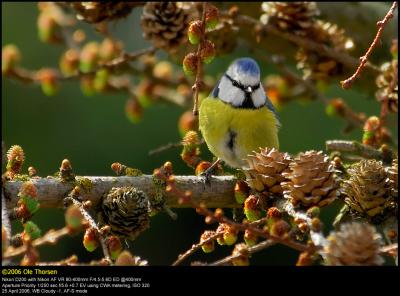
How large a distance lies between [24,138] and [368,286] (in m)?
2.84

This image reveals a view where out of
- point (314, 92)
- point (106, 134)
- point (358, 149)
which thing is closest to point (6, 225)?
point (358, 149)

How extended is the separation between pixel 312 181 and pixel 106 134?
7.76ft

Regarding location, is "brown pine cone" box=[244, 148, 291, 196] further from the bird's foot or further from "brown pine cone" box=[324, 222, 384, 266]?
"brown pine cone" box=[324, 222, 384, 266]

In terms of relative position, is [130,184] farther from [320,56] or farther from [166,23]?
[320,56]

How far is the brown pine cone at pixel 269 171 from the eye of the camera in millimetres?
1512

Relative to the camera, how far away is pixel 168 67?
8.59ft

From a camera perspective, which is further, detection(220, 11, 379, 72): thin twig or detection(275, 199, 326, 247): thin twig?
detection(220, 11, 379, 72): thin twig

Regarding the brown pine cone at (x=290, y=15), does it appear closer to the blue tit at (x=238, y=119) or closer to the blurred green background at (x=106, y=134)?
the blue tit at (x=238, y=119)

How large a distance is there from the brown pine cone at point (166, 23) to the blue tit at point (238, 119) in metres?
0.18

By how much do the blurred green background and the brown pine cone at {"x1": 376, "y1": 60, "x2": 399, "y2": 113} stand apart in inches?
60.0

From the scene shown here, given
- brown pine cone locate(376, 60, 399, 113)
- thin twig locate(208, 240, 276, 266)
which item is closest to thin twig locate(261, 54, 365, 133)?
brown pine cone locate(376, 60, 399, 113)

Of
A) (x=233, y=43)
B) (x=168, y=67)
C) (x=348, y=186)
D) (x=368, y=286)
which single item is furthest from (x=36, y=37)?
(x=368, y=286)

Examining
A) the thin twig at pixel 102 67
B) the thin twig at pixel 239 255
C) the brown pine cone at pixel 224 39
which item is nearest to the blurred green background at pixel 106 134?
the thin twig at pixel 102 67

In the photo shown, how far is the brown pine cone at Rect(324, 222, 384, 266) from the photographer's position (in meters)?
1.08
